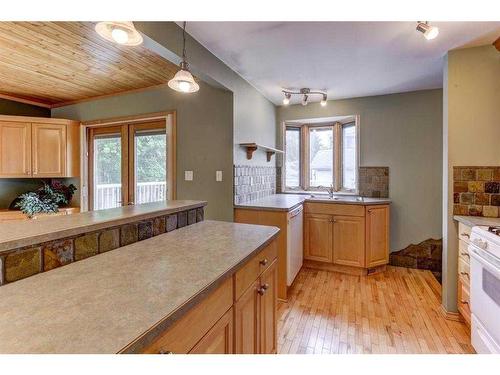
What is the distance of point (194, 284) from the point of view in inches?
33.7

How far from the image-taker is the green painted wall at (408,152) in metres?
3.37

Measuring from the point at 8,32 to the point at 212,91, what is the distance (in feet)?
5.46

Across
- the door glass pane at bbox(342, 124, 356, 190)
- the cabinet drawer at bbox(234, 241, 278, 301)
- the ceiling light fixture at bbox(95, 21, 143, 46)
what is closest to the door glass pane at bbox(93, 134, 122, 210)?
the ceiling light fixture at bbox(95, 21, 143, 46)

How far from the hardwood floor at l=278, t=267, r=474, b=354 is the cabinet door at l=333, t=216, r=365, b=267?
0.21m

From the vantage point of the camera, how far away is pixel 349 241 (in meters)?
3.22

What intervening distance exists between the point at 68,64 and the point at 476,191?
389 cm

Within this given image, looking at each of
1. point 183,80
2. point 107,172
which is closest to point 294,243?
point 183,80

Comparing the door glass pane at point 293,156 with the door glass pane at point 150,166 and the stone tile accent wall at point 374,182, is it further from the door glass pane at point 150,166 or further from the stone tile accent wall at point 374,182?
the door glass pane at point 150,166

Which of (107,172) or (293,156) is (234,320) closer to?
(107,172)

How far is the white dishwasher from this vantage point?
8.82 ft

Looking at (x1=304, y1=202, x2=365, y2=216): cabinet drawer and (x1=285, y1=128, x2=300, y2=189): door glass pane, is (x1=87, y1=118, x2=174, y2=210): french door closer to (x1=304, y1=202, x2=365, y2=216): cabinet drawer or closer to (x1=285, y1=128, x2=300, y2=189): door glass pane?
(x1=304, y1=202, x2=365, y2=216): cabinet drawer

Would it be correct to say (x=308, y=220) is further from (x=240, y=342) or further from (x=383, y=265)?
(x=240, y=342)

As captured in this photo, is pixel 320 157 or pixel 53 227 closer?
pixel 53 227

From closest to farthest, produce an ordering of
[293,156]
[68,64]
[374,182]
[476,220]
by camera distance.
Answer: [476,220], [68,64], [374,182], [293,156]
